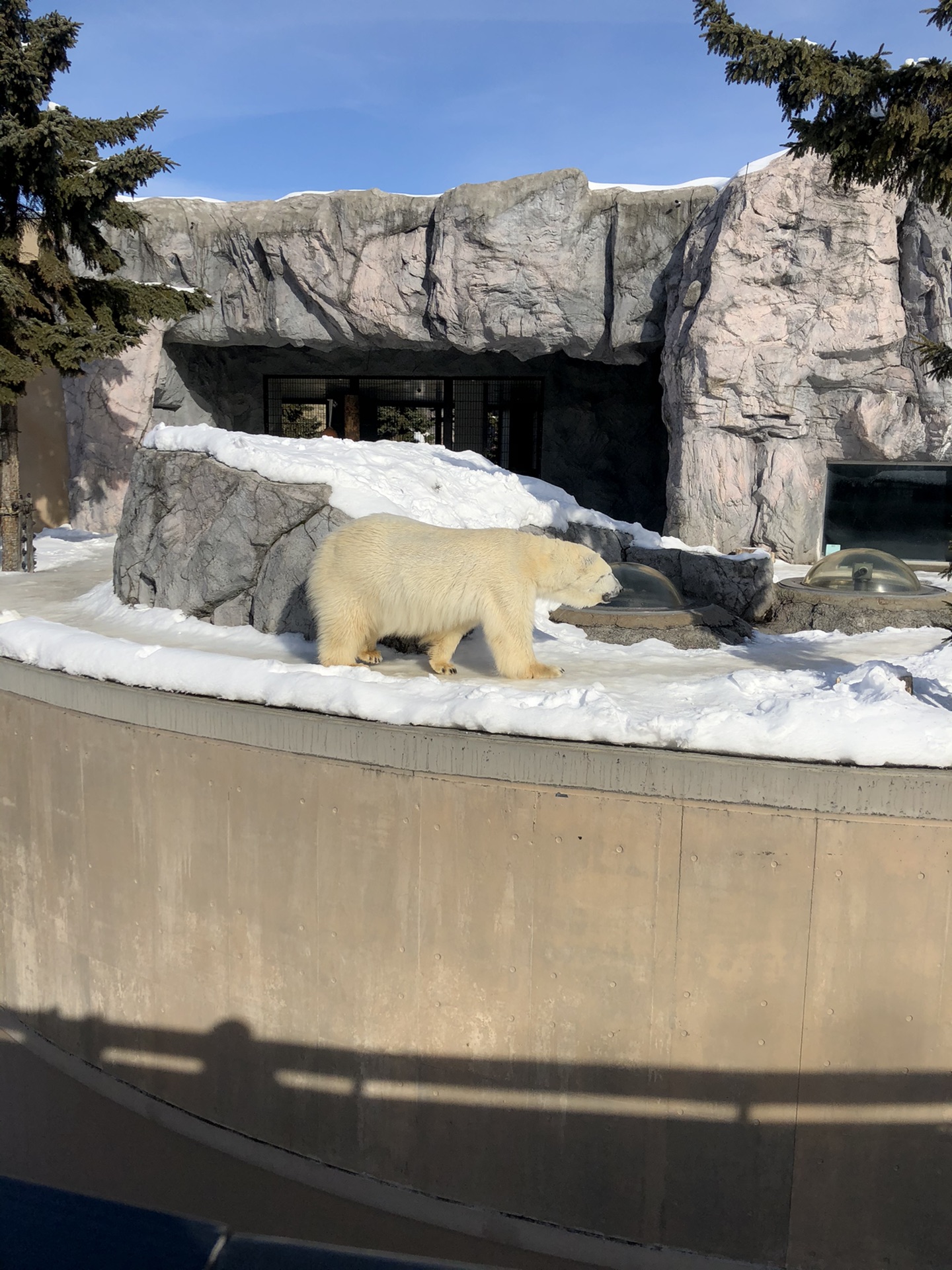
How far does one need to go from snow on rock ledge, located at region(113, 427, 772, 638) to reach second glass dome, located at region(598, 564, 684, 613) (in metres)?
0.98

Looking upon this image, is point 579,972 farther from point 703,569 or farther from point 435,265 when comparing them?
point 435,265

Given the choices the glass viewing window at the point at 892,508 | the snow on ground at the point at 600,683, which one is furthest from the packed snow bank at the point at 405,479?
the glass viewing window at the point at 892,508

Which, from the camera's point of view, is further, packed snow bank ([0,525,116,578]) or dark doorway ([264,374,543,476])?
dark doorway ([264,374,543,476])

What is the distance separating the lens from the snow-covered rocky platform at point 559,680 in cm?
429

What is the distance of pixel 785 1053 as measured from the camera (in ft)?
13.8

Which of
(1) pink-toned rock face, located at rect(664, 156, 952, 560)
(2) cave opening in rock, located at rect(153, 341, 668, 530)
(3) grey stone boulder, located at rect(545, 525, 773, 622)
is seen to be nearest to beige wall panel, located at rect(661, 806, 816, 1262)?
(3) grey stone boulder, located at rect(545, 525, 773, 622)

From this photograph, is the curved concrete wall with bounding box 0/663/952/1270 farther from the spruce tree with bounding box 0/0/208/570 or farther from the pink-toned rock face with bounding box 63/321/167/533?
the pink-toned rock face with bounding box 63/321/167/533

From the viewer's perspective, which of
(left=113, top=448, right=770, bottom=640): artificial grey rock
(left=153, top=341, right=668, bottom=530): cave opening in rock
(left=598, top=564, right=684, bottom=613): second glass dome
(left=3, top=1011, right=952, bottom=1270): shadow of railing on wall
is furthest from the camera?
(left=153, top=341, right=668, bottom=530): cave opening in rock

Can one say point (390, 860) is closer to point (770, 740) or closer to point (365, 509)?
point (770, 740)

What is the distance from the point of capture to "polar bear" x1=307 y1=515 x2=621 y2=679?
5.50 meters

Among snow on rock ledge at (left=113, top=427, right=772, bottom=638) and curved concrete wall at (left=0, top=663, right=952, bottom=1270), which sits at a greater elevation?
snow on rock ledge at (left=113, top=427, right=772, bottom=638)

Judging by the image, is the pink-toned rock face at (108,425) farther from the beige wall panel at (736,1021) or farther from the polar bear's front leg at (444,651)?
the beige wall panel at (736,1021)

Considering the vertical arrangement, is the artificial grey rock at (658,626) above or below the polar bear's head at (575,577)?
below

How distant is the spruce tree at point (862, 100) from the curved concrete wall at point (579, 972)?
264 centimetres
